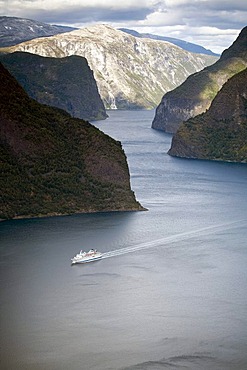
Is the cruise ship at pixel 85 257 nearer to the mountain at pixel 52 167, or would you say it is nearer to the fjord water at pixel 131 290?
the fjord water at pixel 131 290

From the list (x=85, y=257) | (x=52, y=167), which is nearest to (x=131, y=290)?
(x=85, y=257)

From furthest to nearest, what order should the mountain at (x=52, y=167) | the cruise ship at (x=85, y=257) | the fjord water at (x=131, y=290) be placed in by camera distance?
the mountain at (x=52, y=167) < the cruise ship at (x=85, y=257) < the fjord water at (x=131, y=290)

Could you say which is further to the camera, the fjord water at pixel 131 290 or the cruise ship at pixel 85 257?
the cruise ship at pixel 85 257

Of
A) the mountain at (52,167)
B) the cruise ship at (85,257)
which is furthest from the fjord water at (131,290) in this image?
the mountain at (52,167)

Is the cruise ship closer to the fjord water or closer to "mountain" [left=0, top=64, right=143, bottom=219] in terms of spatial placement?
the fjord water

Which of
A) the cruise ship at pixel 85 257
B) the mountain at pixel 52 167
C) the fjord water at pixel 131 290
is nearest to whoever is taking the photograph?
the fjord water at pixel 131 290

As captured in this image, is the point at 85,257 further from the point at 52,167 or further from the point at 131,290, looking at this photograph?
the point at 52,167
